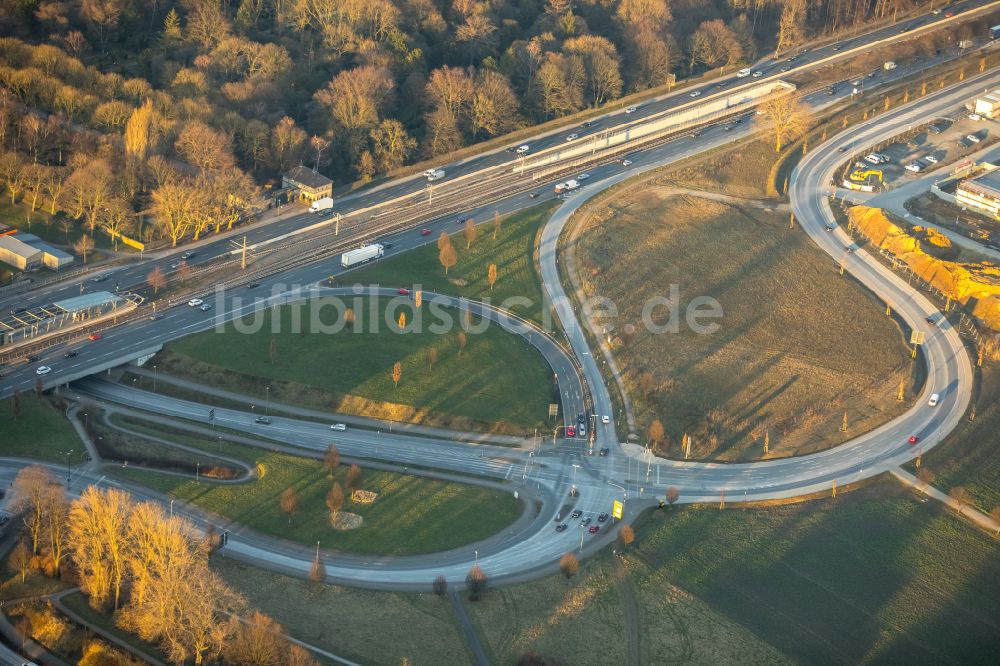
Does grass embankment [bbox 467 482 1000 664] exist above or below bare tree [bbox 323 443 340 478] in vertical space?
below

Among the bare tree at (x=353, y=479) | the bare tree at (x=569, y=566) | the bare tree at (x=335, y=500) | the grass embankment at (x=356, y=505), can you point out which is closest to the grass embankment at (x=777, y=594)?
the bare tree at (x=569, y=566)

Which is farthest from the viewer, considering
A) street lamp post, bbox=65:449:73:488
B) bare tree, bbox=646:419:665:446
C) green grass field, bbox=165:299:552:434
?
green grass field, bbox=165:299:552:434

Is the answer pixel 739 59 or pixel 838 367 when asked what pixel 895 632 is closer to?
pixel 838 367

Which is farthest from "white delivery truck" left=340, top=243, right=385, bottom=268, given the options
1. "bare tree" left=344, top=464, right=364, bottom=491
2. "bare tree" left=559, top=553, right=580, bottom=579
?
"bare tree" left=559, top=553, right=580, bottom=579

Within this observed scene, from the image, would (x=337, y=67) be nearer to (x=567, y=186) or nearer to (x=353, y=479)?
(x=567, y=186)

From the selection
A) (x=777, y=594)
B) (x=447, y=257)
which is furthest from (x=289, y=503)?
(x=447, y=257)

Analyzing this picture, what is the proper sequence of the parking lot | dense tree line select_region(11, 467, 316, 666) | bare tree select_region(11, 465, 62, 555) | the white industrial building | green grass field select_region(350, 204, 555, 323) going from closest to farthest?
dense tree line select_region(11, 467, 316, 666) < bare tree select_region(11, 465, 62, 555) < the white industrial building < green grass field select_region(350, 204, 555, 323) < the parking lot

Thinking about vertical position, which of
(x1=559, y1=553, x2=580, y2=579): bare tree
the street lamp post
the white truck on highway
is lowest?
(x1=559, y1=553, x2=580, y2=579): bare tree

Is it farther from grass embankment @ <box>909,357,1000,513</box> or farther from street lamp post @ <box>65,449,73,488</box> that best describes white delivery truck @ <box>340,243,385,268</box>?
grass embankment @ <box>909,357,1000,513</box>
